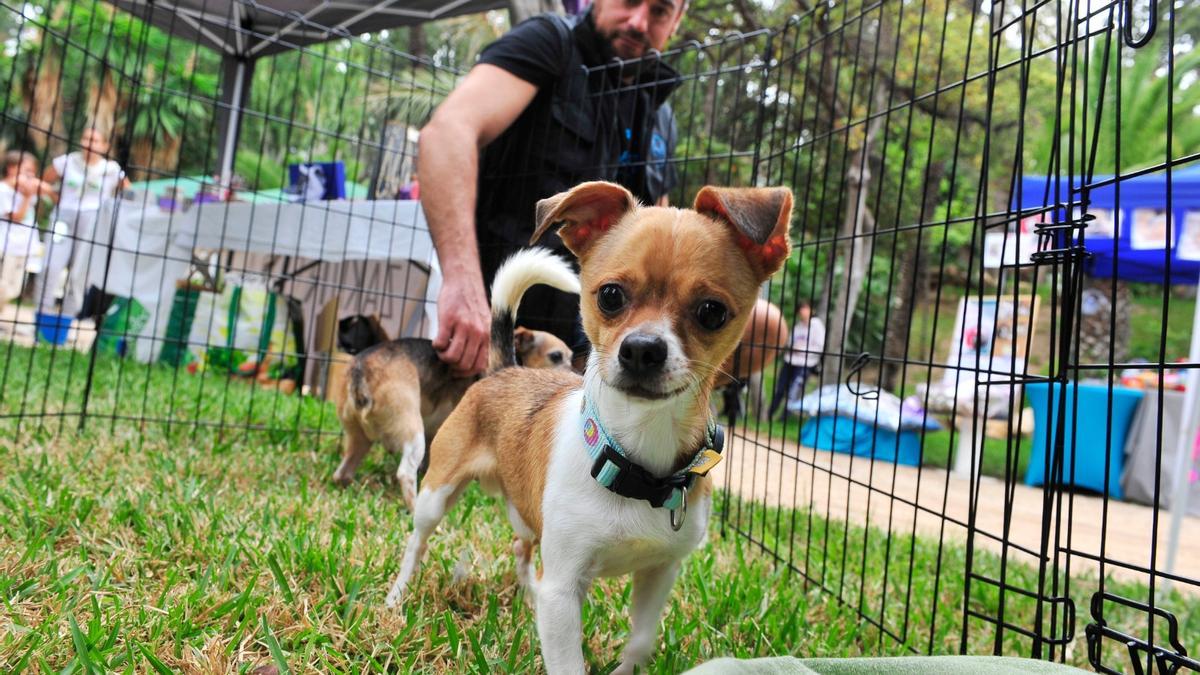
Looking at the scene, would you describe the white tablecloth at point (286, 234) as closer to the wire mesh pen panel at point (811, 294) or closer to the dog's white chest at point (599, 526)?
the wire mesh pen panel at point (811, 294)

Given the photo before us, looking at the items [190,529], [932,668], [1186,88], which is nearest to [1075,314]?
[932,668]

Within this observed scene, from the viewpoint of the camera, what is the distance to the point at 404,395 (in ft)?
11.6

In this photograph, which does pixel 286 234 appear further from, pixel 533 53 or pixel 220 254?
pixel 533 53

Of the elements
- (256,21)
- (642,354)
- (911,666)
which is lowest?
(911,666)

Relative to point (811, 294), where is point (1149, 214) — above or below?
above

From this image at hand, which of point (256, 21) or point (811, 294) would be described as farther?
point (256, 21)

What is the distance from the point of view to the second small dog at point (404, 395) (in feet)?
Result: 11.4

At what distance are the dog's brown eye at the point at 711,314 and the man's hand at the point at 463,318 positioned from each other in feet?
4.77

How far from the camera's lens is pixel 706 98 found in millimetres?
13336

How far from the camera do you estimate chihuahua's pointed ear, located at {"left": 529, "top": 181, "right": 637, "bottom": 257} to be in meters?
1.84

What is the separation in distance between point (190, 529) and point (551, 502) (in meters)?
1.33

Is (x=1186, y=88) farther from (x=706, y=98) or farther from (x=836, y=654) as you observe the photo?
(x=836, y=654)

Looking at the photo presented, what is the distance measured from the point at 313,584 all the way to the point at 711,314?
4.30 ft

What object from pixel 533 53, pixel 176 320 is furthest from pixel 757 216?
pixel 176 320
